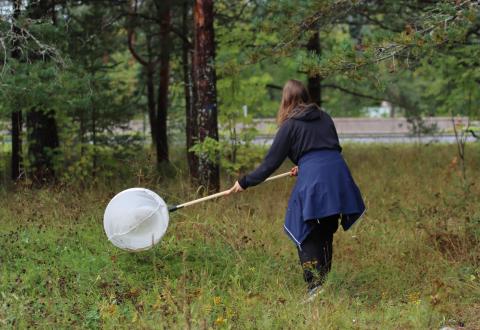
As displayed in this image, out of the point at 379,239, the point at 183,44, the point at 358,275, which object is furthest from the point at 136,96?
the point at 358,275

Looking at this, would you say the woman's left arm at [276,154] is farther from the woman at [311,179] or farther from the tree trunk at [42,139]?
the tree trunk at [42,139]

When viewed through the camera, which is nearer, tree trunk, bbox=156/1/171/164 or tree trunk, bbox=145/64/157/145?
tree trunk, bbox=156/1/171/164

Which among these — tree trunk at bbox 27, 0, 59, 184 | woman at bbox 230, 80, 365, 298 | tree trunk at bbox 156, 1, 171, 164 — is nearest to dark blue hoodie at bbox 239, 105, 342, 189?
woman at bbox 230, 80, 365, 298

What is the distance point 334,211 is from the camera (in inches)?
187

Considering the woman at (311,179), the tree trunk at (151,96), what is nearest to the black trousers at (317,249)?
the woman at (311,179)

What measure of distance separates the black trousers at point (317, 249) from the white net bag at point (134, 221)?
3.94 ft

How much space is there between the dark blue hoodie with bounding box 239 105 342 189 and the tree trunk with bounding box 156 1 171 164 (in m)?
7.79

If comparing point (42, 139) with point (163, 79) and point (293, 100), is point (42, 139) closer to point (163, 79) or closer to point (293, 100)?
point (163, 79)

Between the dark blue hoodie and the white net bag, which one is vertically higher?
the dark blue hoodie

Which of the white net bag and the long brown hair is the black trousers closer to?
the long brown hair

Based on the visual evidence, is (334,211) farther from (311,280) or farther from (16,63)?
(16,63)

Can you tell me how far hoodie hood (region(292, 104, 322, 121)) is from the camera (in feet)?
16.0

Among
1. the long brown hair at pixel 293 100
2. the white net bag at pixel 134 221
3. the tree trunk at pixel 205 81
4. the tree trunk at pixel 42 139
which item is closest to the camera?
the long brown hair at pixel 293 100

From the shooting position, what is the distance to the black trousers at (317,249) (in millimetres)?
4941
